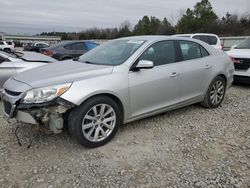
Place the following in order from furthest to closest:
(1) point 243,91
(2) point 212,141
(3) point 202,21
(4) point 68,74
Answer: (3) point 202,21, (1) point 243,91, (2) point 212,141, (4) point 68,74

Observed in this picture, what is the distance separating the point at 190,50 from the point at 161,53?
0.78 meters

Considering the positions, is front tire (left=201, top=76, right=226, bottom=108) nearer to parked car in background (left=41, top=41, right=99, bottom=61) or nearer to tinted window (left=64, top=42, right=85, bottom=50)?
parked car in background (left=41, top=41, right=99, bottom=61)

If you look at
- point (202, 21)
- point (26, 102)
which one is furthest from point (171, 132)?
point (202, 21)

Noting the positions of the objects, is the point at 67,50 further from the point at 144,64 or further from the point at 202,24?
the point at 202,24

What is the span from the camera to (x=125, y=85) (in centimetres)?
354

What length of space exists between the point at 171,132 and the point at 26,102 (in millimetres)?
2195

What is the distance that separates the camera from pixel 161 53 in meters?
4.15

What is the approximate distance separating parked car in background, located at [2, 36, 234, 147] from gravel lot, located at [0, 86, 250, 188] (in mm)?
301

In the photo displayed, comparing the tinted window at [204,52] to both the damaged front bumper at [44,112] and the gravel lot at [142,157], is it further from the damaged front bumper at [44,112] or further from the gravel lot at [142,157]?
the damaged front bumper at [44,112]

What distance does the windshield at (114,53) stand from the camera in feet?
12.7

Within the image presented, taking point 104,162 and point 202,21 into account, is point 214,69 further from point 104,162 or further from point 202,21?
point 202,21

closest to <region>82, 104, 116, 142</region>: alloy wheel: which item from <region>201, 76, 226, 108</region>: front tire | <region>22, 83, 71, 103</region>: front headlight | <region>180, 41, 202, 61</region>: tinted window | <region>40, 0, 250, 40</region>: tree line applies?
<region>22, 83, 71, 103</region>: front headlight

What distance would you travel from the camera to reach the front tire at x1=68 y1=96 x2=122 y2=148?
3.18 metres

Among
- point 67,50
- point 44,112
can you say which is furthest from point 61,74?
point 67,50
